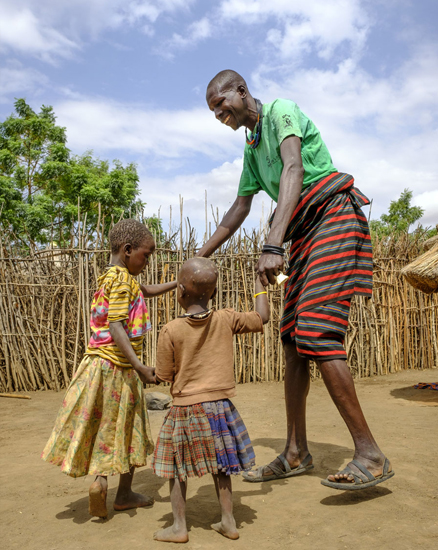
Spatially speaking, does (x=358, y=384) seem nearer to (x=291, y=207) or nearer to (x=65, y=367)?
(x=65, y=367)

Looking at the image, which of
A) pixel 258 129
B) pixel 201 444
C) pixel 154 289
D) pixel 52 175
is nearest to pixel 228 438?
pixel 201 444

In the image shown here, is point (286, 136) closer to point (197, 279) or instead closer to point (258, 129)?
point (258, 129)

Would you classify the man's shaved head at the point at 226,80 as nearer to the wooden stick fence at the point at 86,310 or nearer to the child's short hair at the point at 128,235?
the child's short hair at the point at 128,235

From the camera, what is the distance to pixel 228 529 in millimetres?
1847

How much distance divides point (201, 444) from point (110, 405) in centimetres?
54

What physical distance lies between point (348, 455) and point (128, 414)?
1407 mm

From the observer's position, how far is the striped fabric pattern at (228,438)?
1.89 metres

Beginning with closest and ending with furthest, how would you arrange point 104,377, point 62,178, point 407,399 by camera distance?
point 104,377, point 407,399, point 62,178

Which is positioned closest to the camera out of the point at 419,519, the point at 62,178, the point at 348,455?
the point at 419,519

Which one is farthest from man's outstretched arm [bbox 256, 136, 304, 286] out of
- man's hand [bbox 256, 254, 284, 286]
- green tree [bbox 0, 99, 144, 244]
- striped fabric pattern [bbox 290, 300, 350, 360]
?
green tree [bbox 0, 99, 144, 244]

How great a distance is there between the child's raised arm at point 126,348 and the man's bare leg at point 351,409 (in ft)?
2.65

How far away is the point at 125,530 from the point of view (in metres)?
1.98

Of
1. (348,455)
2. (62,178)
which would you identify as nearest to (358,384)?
(348,455)

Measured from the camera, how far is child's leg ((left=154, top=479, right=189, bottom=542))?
1.83m
